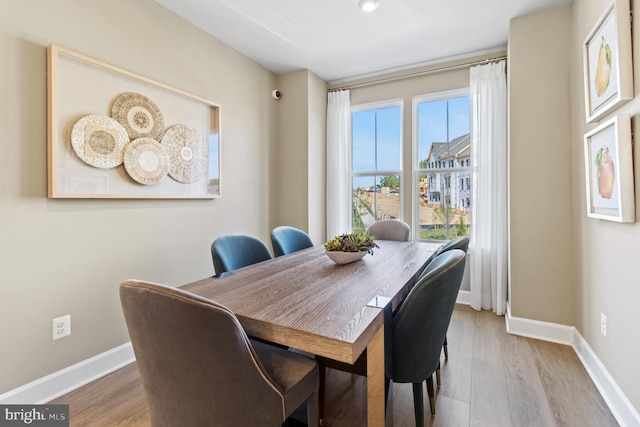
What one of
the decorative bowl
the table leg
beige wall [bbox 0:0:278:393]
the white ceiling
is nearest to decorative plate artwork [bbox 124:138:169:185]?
beige wall [bbox 0:0:278:393]

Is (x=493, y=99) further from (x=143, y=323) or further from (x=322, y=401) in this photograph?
(x=143, y=323)

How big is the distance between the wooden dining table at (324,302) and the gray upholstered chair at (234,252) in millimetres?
212

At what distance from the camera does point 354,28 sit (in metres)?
2.77

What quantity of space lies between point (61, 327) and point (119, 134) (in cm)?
127

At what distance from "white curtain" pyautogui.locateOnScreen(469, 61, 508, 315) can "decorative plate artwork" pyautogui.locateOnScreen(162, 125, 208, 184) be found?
2714mm

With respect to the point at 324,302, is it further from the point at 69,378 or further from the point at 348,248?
the point at 69,378

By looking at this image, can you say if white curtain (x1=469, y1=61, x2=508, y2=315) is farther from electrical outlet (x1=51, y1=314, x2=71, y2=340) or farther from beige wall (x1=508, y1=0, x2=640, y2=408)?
electrical outlet (x1=51, y1=314, x2=71, y2=340)

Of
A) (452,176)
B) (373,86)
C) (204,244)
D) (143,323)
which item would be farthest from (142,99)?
(452,176)

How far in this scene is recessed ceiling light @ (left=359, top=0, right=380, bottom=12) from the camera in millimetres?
2357

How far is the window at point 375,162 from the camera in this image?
3754 millimetres

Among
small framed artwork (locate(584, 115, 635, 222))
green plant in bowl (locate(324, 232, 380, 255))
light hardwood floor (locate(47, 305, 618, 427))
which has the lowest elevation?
light hardwood floor (locate(47, 305, 618, 427))

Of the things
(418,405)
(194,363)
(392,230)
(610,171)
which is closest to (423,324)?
(418,405)

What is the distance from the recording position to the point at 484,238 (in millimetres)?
3160

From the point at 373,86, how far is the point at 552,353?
3.23 meters
